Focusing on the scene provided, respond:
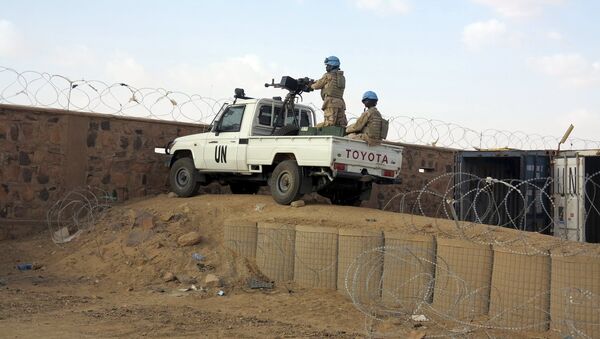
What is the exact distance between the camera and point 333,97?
12000mm

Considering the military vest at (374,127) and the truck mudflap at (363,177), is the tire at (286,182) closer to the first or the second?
the truck mudflap at (363,177)

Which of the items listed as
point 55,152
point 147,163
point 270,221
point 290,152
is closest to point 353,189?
point 290,152

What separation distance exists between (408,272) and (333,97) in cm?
441

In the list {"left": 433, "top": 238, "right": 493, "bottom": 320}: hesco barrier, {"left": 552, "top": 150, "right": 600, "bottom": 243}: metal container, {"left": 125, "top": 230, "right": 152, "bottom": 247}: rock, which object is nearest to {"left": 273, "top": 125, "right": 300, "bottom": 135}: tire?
{"left": 125, "top": 230, "right": 152, "bottom": 247}: rock

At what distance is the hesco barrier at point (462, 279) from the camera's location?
308 inches

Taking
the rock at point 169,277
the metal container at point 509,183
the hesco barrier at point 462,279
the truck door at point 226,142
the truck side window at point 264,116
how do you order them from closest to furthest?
1. the hesco barrier at point 462,279
2. the rock at point 169,277
3. the truck door at point 226,142
4. the truck side window at point 264,116
5. the metal container at point 509,183

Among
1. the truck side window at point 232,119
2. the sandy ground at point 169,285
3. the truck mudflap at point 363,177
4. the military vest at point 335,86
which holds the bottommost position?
the sandy ground at point 169,285

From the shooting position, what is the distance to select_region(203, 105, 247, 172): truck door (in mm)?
12516

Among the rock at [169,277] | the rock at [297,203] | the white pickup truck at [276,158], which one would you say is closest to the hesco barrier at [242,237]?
the rock at [169,277]

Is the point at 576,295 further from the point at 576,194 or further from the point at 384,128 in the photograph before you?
the point at 576,194

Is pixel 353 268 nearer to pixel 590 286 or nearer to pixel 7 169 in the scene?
pixel 590 286

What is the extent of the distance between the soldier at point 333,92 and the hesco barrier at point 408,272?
377 cm

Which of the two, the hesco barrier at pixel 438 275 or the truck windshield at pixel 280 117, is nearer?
the hesco barrier at pixel 438 275

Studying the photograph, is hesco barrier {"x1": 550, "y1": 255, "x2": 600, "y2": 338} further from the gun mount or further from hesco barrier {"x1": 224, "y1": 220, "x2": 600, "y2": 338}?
the gun mount
